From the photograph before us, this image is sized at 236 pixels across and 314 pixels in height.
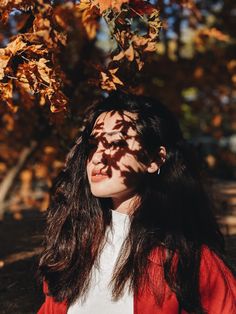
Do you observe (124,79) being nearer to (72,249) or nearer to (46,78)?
(46,78)

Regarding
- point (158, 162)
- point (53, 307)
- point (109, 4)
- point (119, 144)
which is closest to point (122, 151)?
point (119, 144)

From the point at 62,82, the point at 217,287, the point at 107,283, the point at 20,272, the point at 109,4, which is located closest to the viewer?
the point at 217,287

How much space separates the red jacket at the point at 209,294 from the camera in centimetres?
231

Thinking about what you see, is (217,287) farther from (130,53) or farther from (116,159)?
(130,53)

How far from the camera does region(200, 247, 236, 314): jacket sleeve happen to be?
2.31 meters

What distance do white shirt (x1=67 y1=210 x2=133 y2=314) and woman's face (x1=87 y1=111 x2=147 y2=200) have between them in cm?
17

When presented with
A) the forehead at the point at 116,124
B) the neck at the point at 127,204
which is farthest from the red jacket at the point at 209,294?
the forehead at the point at 116,124

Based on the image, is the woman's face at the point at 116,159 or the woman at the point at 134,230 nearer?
the woman at the point at 134,230

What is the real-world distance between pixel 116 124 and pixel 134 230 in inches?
23.1

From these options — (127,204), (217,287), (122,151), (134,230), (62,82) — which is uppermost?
(62,82)

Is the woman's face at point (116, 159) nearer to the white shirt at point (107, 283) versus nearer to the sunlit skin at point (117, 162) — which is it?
the sunlit skin at point (117, 162)

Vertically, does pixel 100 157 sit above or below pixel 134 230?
above

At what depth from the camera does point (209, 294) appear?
2.36 m

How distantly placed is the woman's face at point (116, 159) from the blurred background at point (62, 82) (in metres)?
0.33
